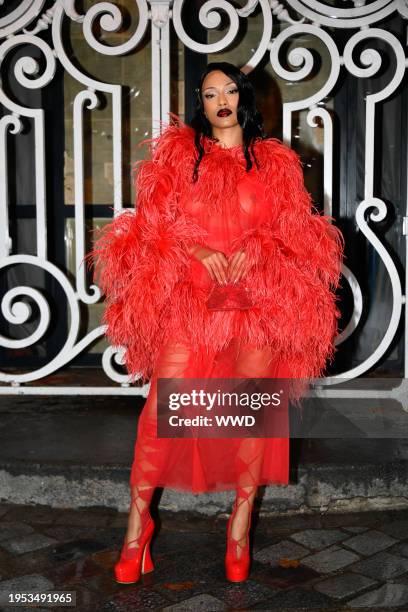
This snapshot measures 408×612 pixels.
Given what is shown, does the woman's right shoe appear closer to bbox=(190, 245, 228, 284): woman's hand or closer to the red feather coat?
the red feather coat

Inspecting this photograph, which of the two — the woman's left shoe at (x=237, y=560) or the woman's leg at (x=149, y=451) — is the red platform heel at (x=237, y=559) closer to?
the woman's left shoe at (x=237, y=560)

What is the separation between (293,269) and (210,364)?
1.41 feet

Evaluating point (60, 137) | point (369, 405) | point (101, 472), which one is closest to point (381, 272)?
point (369, 405)

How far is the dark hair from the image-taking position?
8.26 feet

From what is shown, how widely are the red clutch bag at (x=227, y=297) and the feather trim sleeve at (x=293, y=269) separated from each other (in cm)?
5

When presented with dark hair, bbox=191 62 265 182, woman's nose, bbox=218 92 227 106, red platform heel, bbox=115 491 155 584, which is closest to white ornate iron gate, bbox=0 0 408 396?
dark hair, bbox=191 62 265 182

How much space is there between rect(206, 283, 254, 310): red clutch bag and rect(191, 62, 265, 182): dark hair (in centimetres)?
37

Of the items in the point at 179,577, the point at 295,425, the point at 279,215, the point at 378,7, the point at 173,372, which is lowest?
the point at 179,577

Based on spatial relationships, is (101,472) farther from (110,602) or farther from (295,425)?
(295,425)

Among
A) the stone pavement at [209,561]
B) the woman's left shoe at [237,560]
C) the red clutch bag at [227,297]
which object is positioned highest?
the red clutch bag at [227,297]

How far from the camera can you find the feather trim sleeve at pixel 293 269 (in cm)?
244

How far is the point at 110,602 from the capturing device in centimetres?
245

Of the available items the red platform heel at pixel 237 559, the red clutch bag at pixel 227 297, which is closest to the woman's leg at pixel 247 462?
the red platform heel at pixel 237 559

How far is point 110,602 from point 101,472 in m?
0.82
